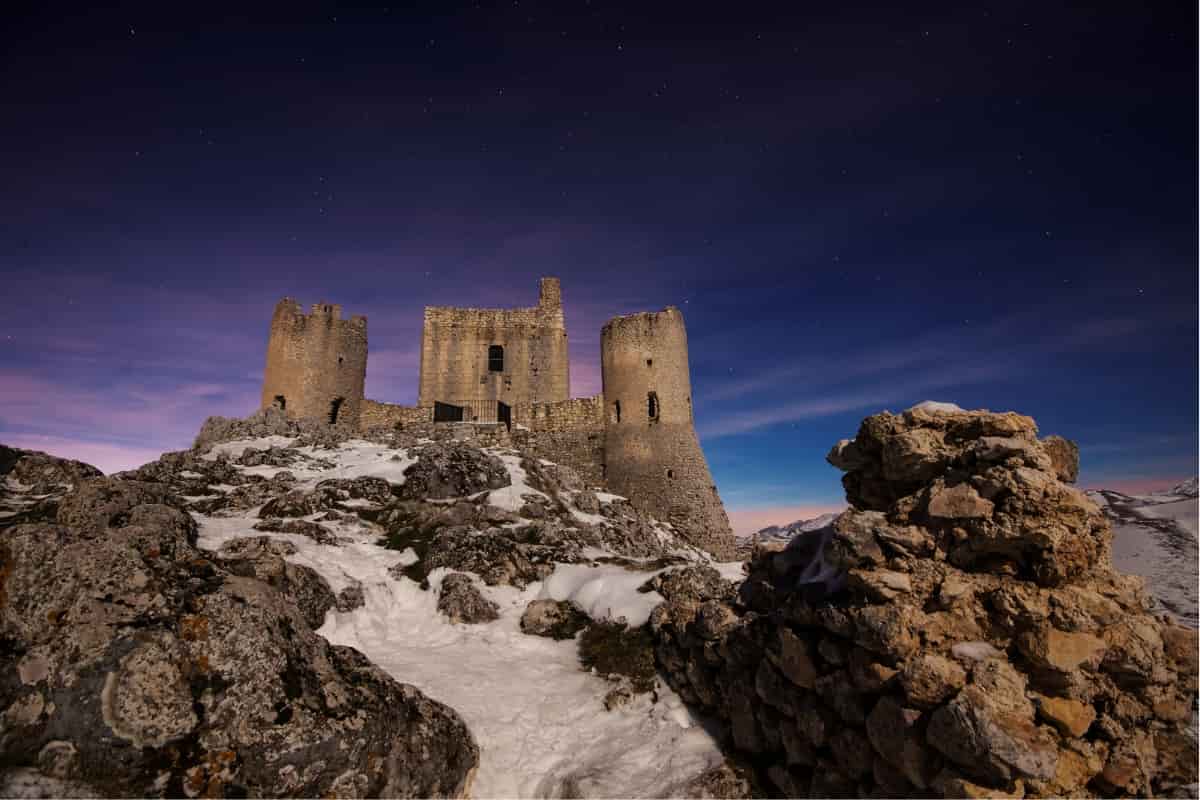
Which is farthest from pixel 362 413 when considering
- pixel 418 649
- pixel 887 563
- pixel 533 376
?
pixel 887 563

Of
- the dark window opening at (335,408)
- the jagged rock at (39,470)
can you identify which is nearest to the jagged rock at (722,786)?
Answer: the jagged rock at (39,470)

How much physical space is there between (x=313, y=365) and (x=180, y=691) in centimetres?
2592

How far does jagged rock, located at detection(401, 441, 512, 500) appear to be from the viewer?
1666cm

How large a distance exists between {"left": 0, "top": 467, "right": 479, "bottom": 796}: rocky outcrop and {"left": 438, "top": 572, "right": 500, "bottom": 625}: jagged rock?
13.7ft

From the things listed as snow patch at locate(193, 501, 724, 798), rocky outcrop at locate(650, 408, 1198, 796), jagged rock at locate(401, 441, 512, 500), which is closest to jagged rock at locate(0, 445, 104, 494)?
snow patch at locate(193, 501, 724, 798)

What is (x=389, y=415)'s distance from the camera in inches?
1083

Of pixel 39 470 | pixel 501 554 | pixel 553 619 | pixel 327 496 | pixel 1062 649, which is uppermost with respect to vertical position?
pixel 39 470

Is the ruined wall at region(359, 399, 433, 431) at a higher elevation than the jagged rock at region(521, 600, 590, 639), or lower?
higher

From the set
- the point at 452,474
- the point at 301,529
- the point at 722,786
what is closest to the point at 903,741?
the point at 722,786

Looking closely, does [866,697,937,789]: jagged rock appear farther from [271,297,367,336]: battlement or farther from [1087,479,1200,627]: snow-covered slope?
[271,297,367,336]: battlement

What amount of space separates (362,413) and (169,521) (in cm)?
1935

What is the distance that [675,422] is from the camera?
2336 cm

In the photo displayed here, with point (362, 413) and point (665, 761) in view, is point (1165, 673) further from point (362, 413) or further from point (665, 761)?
point (362, 413)

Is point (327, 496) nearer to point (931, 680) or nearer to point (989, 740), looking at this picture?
point (931, 680)
